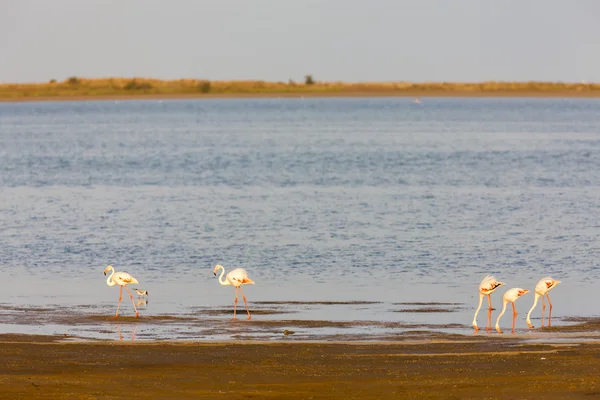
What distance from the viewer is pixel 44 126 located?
344 feet

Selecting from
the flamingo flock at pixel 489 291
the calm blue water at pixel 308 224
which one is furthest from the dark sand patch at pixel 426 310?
the flamingo flock at pixel 489 291

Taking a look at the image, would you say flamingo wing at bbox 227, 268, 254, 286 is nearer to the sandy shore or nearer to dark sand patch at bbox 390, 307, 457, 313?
dark sand patch at bbox 390, 307, 457, 313

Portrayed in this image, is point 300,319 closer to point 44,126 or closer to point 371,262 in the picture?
point 371,262

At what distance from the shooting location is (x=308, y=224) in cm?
2975

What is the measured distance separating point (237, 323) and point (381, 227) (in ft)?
44.5

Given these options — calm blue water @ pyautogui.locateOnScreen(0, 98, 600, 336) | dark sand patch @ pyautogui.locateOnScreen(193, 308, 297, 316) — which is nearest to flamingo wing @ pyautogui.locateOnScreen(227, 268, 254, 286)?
calm blue water @ pyautogui.locateOnScreen(0, 98, 600, 336)

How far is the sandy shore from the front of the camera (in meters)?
10.4

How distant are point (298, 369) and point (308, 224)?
18193 mm

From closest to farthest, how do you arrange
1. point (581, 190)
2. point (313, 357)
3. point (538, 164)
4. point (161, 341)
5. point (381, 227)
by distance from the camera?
point (313, 357) → point (161, 341) → point (381, 227) → point (581, 190) → point (538, 164)

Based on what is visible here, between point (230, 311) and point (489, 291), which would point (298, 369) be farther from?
point (489, 291)

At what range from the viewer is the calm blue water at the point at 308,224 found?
64.1 feet

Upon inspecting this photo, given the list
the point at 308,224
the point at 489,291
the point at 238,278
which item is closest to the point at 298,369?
the point at 489,291

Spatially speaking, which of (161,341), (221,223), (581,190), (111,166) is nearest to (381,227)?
(221,223)

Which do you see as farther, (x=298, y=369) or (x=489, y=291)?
(x=489, y=291)
